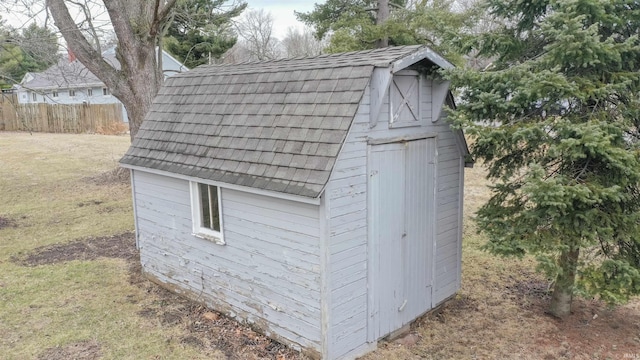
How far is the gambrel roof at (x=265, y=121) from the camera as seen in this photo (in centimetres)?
476

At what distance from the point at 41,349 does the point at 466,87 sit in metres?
6.17

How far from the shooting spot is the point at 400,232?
563 centimetres

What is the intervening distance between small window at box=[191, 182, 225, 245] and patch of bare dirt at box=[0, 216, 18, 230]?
24.6 feet

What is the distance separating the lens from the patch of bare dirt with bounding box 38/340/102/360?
546 centimetres

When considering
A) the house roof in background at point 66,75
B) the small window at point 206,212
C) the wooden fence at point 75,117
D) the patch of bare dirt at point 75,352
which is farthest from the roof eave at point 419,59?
the wooden fence at point 75,117

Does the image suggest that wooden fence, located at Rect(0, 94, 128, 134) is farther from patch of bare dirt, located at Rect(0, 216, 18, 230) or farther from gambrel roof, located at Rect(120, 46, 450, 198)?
gambrel roof, located at Rect(120, 46, 450, 198)

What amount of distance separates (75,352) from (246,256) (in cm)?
235

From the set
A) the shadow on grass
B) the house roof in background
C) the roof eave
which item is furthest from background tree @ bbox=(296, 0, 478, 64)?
the shadow on grass

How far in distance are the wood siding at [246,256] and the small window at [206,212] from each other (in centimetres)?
11

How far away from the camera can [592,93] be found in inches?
189

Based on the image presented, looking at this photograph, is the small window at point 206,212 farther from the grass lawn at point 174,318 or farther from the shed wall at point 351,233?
the shed wall at point 351,233

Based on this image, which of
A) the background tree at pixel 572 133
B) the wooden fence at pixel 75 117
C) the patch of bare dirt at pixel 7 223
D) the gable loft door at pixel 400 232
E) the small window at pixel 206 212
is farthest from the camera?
the wooden fence at pixel 75 117

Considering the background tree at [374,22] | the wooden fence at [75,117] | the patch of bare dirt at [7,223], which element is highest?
the background tree at [374,22]

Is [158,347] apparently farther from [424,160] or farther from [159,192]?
[424,160]
